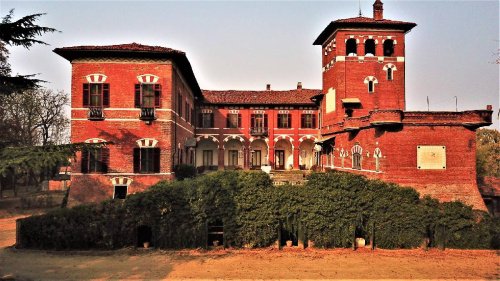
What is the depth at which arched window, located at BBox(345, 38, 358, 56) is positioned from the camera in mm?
30247

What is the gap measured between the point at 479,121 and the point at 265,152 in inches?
964

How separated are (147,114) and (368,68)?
791 inches

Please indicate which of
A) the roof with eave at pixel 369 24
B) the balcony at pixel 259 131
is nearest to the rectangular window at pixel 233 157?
the balcony at pixel 259 131

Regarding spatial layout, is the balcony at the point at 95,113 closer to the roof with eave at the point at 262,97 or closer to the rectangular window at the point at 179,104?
the rectangular window at the point at 179,104

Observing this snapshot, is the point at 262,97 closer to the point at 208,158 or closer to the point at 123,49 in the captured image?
the point at 208,158

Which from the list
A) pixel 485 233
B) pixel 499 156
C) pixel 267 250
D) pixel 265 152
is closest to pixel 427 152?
pixel 485 233

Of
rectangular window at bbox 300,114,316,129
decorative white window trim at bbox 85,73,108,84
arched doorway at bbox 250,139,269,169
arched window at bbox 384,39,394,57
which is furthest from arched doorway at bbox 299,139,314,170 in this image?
decorative white window trim at bbox 85,73,108,84

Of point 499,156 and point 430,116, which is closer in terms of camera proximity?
point 430,116

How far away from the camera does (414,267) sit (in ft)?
43.5

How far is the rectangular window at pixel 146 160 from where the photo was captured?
20.8m

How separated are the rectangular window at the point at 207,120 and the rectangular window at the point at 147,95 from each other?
17740 millimetres

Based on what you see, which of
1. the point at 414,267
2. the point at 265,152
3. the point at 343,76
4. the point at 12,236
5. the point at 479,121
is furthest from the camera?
the point at 265,152

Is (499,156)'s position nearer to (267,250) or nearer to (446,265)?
(446,265)

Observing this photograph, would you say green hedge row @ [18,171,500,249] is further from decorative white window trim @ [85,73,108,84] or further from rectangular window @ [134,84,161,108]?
decorative white window trim @ [85,73,108,84]
